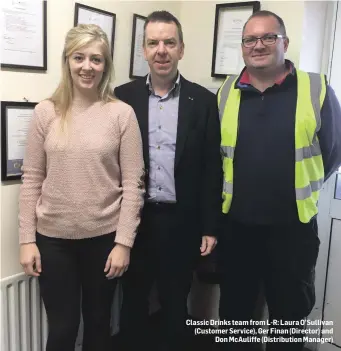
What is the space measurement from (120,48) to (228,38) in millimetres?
573

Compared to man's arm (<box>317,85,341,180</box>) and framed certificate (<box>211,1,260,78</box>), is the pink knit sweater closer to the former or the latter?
man's arm (<box>317,85,341,180</box>)

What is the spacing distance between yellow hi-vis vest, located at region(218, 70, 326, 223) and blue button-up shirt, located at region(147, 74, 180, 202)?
0.22 m

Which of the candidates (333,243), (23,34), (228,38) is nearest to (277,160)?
(333,243)

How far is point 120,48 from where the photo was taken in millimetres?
2045

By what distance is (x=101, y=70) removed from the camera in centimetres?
149

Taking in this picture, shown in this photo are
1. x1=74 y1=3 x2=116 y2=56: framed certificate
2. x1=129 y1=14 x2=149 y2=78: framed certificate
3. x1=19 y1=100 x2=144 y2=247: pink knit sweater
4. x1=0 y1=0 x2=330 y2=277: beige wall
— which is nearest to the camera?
x1=19 y1=100 x2=144 y2=247: pink knit sweater

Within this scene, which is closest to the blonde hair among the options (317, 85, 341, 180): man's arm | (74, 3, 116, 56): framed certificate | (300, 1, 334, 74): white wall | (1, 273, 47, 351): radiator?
(74, 3, 116, 56): framed certificate

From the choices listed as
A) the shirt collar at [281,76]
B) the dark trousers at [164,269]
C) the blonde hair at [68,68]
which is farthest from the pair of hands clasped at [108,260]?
the shirt collar at [281,76]

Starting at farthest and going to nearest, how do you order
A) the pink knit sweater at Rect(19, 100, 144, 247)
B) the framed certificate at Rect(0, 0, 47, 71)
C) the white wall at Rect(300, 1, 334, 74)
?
the white wall at Rect(300, 1, 334, 74), the framed certificate at Rect(0, 0, 47, 71), the pink knit sweater at Rect(19, 100, 144, 247)

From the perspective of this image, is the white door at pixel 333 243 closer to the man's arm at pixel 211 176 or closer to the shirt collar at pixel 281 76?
the shirt collar at pixel 281 76

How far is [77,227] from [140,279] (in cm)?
47

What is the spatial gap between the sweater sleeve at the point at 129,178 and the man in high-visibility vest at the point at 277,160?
1.33 feet

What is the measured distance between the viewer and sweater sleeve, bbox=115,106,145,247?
1493 millimetres

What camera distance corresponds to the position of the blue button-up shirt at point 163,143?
1.64m
